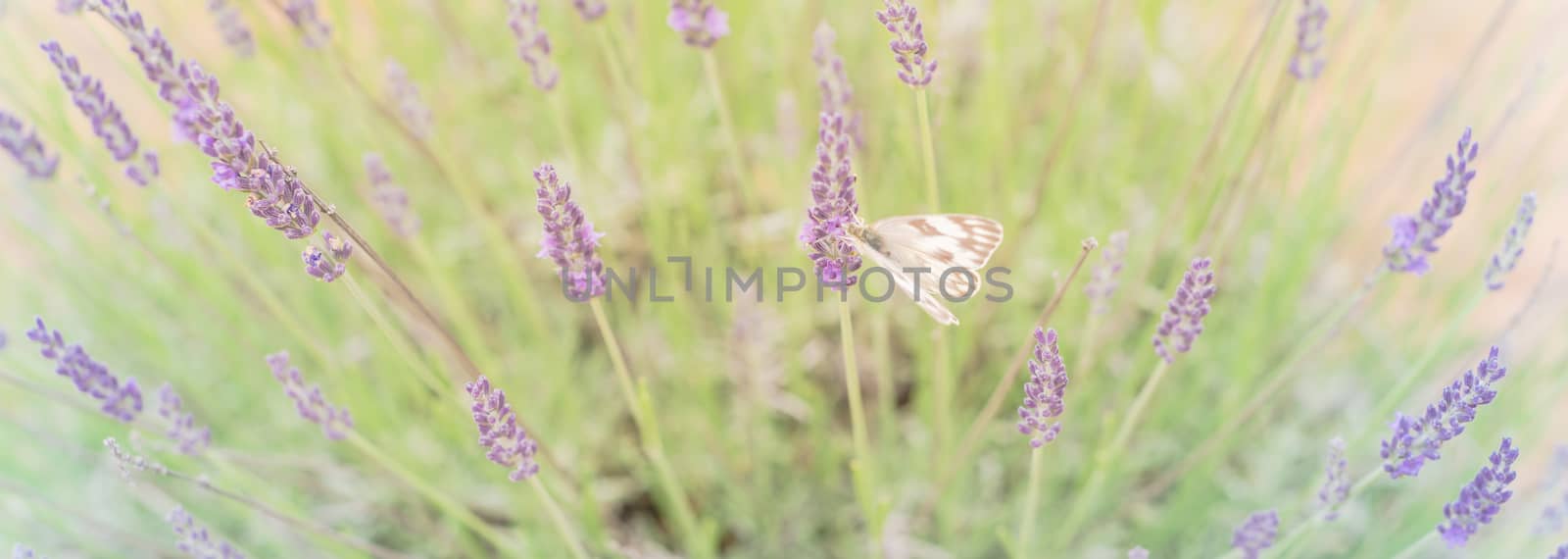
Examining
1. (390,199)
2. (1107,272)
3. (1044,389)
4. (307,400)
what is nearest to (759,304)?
(390,199)

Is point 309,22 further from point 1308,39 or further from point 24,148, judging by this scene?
point 1308,39

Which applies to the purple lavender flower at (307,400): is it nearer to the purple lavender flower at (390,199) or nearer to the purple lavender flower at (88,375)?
the purple lavender flower at (88,375)

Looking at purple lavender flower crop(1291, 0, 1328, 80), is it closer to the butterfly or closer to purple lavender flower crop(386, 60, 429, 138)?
the butterfly

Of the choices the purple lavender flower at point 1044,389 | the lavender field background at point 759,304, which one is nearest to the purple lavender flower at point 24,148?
the lavender field background at point 759,304

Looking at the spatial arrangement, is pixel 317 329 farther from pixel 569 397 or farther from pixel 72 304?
pixel 72 304

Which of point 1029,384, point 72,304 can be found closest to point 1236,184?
point 1029,384

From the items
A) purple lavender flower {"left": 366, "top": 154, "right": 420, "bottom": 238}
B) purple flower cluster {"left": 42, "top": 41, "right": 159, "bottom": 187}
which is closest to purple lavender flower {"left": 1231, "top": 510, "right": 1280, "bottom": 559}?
purple lavender flower {"left": 366, "top": 154, "right": 420, "bottom": 238}
